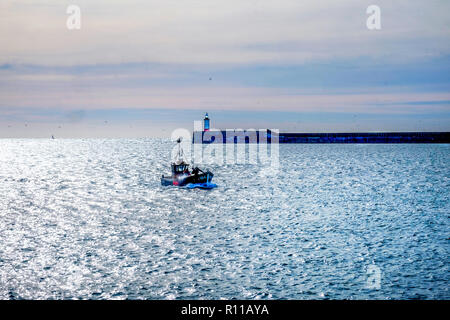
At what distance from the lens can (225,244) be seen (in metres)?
29.7

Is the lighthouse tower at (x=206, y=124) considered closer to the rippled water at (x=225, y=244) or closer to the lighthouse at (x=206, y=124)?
the lighthouse at (x=206, y=124)

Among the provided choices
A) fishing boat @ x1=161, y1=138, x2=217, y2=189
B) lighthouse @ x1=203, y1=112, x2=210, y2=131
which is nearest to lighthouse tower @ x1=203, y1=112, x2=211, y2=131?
lighthouse @ x1=203, y1=112, x2=210, y2=131

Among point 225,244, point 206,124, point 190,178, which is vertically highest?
point 206,124

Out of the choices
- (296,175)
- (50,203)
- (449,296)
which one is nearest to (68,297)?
(449,296)

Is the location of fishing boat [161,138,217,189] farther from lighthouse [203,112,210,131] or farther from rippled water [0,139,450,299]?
lighthouse [203,112,210,131]

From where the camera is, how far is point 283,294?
66.8 ft

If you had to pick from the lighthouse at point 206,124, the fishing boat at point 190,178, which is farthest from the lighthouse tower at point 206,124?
the fishing boat at point 190,178

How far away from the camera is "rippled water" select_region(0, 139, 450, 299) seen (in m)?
21.2

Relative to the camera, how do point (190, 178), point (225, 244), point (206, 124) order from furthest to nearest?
point (206, 124) → point (190, 178) → point (225, 244)

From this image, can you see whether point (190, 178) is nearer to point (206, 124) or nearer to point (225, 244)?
point (225, 244)

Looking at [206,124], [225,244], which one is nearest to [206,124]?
[206,124]

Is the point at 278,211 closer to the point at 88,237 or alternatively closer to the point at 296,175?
the point at 88,237
